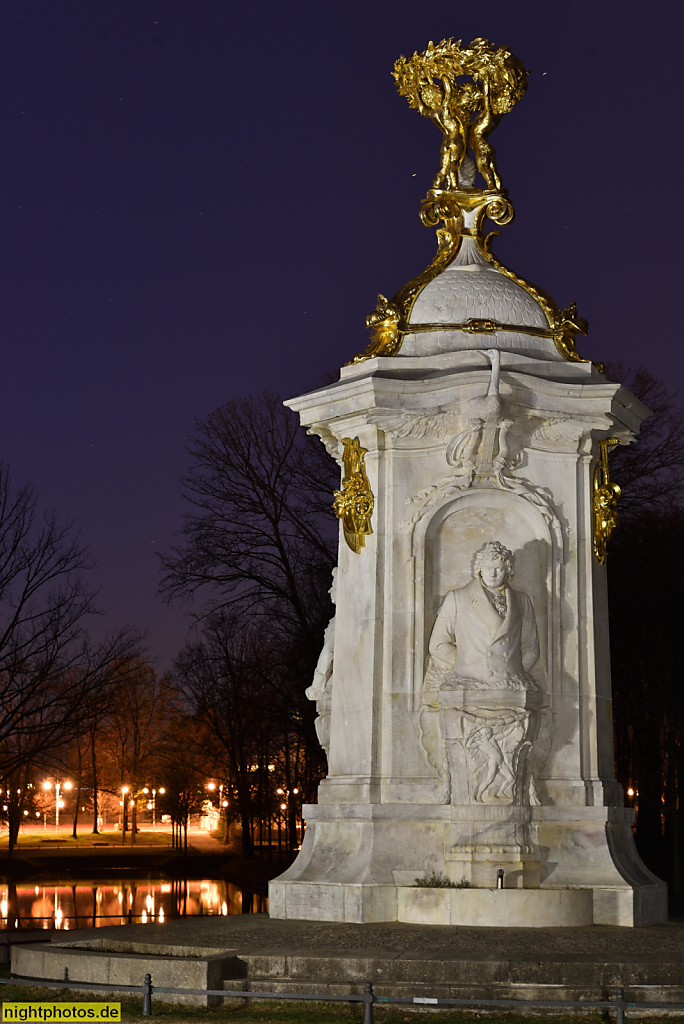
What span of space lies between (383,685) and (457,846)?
1.79 m

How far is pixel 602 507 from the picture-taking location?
48.4 feet

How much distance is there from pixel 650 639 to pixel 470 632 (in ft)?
54.9

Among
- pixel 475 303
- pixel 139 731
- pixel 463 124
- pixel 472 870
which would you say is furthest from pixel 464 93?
pixel 139 731

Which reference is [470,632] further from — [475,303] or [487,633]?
[475,303]

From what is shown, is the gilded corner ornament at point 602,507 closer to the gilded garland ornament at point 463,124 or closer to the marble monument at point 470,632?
the marble monument at point 470,632

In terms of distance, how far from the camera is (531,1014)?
984 centimetres

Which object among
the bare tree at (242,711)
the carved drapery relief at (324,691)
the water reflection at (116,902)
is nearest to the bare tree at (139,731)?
the bare tree at (242,711)

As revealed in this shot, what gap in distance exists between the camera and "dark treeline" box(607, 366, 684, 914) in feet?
93.2

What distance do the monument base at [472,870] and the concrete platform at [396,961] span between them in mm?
563

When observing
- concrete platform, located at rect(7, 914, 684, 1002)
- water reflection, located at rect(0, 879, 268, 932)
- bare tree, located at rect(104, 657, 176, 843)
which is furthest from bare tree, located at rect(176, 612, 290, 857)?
concrete platform, located at rect(7, 914, 684, 1002)

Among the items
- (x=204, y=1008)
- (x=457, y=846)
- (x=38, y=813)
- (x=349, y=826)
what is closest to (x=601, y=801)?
(x=457, y=846)

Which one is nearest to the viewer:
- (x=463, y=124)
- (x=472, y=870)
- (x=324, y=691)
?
(x=472, y=870)

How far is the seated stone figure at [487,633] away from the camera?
44.5 feet

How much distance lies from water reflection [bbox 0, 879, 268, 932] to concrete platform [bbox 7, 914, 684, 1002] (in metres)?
7.65
